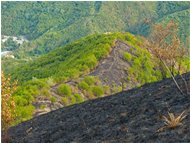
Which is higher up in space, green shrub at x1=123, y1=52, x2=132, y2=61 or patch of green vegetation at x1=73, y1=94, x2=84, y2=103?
green shrub at x1=123, y1=52, x2=132, y2=61

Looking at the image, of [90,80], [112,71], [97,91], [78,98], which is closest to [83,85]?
[90,80]

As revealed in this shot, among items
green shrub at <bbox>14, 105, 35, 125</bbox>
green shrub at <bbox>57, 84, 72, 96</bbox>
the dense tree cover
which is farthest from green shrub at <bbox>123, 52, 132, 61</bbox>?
green shrub at <bbox>14, 105, 35, 125</bbox>

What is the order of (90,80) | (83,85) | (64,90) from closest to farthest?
(64,90), (83,85), (90,80)

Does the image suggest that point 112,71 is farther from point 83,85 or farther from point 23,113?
point 23,113

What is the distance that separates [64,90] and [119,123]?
23.1 metres

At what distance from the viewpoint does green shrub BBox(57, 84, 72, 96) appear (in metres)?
38.3

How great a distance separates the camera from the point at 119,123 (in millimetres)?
15695

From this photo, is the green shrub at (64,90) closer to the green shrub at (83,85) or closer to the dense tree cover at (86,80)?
the dense tree cover at (86,80)

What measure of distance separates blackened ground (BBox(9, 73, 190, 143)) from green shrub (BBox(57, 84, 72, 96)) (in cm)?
1531

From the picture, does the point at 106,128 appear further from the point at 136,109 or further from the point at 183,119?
the point at 183,119

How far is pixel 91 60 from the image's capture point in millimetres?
47719

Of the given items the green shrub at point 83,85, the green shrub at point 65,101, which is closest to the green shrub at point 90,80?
the green shrub at point 83,85

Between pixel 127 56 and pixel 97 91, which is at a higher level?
pixel 127 56

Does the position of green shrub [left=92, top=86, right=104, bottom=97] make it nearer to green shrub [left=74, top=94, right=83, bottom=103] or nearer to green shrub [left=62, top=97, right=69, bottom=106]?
green shrub [left=74, top=94, right=83, bottom=103]
